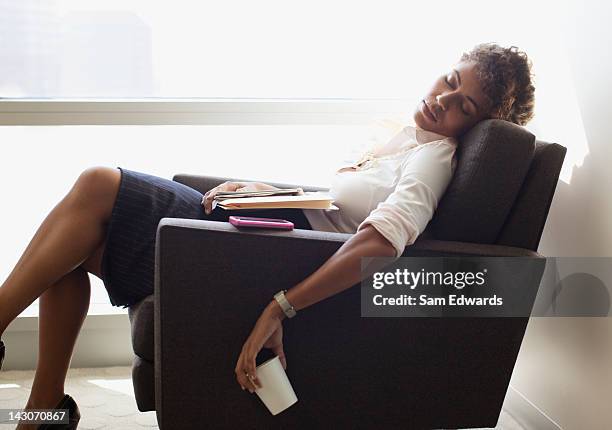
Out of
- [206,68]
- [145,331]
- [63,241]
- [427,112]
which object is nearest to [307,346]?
[145,331]

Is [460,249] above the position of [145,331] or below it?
above

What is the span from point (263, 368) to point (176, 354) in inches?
7.8

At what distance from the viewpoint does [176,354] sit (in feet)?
5.16

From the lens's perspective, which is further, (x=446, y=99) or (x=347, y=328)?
(x=446, y=99)

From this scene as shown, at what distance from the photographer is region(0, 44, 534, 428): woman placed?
157 centimetres

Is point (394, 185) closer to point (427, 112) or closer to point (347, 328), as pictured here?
point (427, 112)

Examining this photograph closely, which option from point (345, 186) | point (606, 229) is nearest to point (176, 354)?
point (345, 186)

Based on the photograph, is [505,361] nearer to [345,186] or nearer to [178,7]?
[345,186]

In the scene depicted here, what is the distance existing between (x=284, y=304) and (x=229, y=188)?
668 millimetres

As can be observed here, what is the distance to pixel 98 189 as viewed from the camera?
1769 mm

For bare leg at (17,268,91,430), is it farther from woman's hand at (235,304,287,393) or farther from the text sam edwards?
the text sam edwards

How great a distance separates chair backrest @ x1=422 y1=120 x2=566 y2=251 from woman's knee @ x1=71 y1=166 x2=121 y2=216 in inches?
29.2

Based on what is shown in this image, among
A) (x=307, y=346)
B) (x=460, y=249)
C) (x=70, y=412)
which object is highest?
(x=460, y=249)

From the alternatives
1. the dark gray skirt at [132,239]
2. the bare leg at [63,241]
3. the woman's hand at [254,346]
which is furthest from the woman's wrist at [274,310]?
the bare leg at [63,241]
